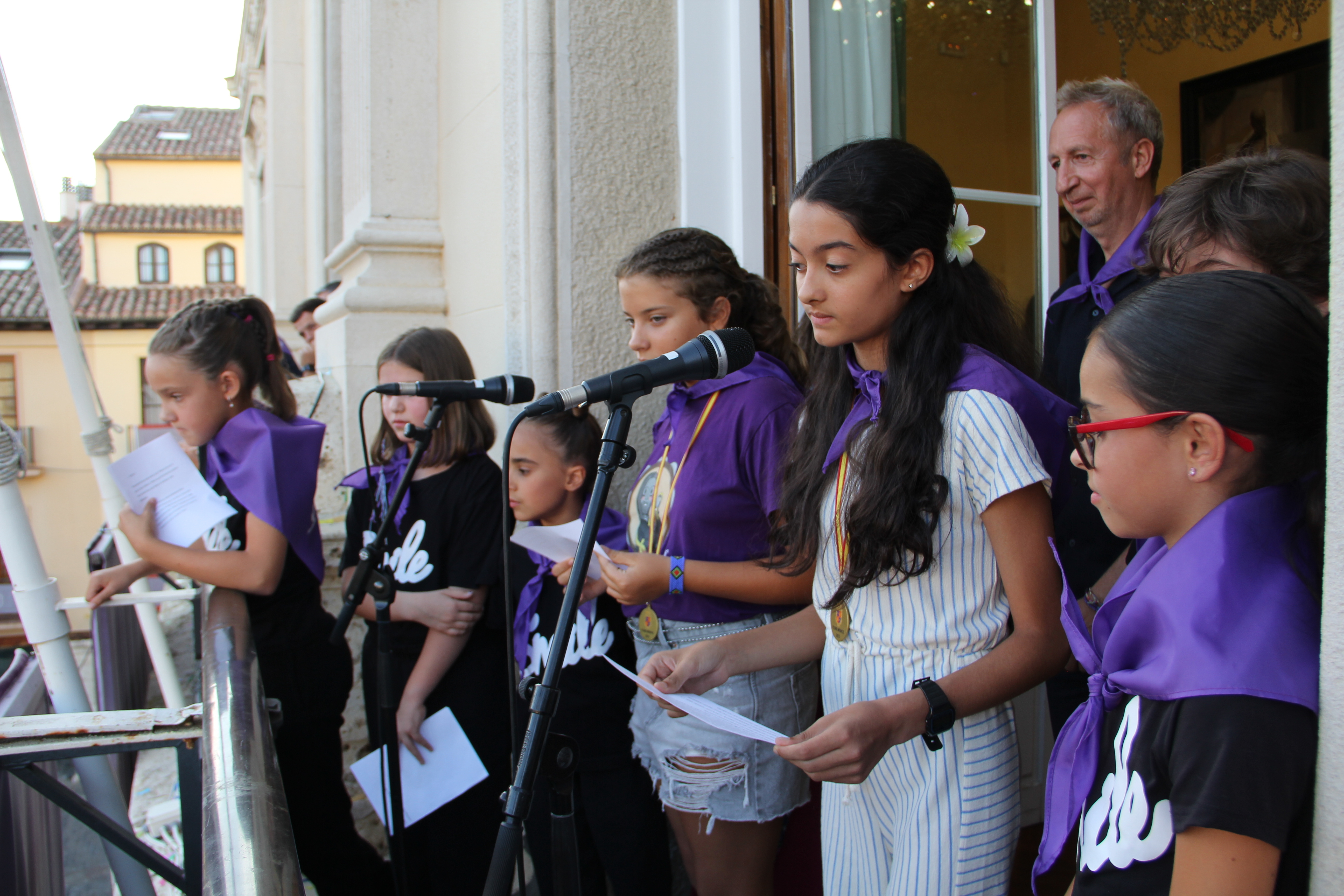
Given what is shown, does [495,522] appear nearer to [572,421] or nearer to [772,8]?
[572,421]

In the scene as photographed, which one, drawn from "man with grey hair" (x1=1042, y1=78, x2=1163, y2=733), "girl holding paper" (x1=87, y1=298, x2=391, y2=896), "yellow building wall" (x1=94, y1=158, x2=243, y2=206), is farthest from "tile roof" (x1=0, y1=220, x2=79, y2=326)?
"man with grey hair" (x1=1042, y1=78, x2=1163, y2=733)

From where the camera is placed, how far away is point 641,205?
2.82 meters

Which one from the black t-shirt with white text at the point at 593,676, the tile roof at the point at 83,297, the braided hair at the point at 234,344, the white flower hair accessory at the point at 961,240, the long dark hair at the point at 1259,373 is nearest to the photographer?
the long dark hair at the point at 1259,373

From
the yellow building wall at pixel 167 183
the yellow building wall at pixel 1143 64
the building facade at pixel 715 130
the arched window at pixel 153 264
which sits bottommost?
the building facade at pixel 715 130

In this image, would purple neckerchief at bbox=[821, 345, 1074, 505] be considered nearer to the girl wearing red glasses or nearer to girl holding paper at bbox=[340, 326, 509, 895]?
the girl wearing red glasses

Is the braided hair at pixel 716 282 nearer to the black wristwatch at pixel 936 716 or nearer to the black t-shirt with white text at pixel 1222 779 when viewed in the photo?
the black wristwatch at pixel 936 716

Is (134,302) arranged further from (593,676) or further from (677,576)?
(677,576)

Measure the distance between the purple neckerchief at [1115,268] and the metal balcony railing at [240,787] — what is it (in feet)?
5.96

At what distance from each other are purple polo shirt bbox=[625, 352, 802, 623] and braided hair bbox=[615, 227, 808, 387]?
14 centimetres

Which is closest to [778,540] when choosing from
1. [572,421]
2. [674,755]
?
[674,755]

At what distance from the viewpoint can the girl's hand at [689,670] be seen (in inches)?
57.4

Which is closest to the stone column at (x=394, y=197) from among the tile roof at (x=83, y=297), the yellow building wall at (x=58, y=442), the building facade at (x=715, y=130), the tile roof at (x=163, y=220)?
the building facade at (x=715, y=130)

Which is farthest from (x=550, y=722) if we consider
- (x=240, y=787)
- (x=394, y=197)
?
(x=394, y=197)

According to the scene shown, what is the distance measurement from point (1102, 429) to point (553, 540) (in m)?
1.03
